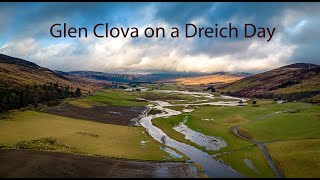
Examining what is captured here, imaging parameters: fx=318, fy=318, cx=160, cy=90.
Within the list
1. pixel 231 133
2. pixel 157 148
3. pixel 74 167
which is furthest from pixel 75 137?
pixel 231 133

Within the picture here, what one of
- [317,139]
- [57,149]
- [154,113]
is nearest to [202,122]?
[154,113]

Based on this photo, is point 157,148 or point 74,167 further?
point 157,148

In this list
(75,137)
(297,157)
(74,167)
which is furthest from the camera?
(75,137)

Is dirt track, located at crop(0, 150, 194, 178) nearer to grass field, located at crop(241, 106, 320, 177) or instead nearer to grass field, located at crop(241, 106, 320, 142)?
grass field, located at crop(241, 106, 320, 177)

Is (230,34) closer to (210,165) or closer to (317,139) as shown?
(210,165)

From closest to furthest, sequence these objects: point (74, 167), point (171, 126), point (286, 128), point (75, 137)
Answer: point (74, 167) < point (75, 137) < point (286, 128) < point (171, 126)

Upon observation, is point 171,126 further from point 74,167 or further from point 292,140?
point 74,167
